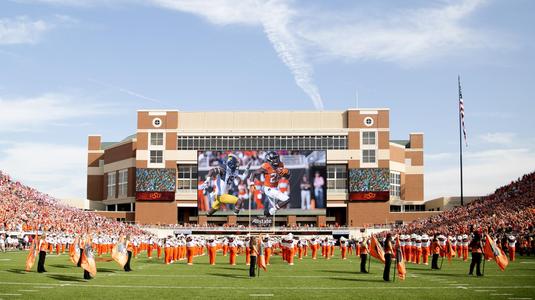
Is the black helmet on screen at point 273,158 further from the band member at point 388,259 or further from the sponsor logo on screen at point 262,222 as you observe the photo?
the band member at point 388,259

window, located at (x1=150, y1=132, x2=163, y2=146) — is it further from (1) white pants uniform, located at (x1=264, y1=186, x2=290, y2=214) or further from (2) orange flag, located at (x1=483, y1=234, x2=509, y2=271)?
(2) orange flag, located at (x1=483, y1=234, x2=509, y2=271)

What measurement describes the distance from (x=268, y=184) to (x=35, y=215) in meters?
37.6

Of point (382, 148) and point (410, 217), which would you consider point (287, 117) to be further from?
point (410, 217)

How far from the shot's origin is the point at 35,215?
5700cm

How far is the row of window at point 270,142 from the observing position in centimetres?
9412

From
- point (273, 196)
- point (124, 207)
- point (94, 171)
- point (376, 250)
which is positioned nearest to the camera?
point (376, 250)

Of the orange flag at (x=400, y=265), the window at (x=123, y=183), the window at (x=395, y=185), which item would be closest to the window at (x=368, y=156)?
the window at (x=395, y=185)

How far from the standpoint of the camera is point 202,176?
90.4 metres

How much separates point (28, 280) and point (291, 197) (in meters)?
68.0

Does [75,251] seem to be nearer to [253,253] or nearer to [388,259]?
[253,253]

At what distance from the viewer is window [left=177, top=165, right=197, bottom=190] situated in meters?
95.2

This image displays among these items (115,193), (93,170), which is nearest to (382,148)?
(115,193)

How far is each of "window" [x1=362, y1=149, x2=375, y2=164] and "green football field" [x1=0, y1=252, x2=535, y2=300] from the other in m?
66.0

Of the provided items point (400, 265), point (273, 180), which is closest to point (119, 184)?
point (273, 180)
